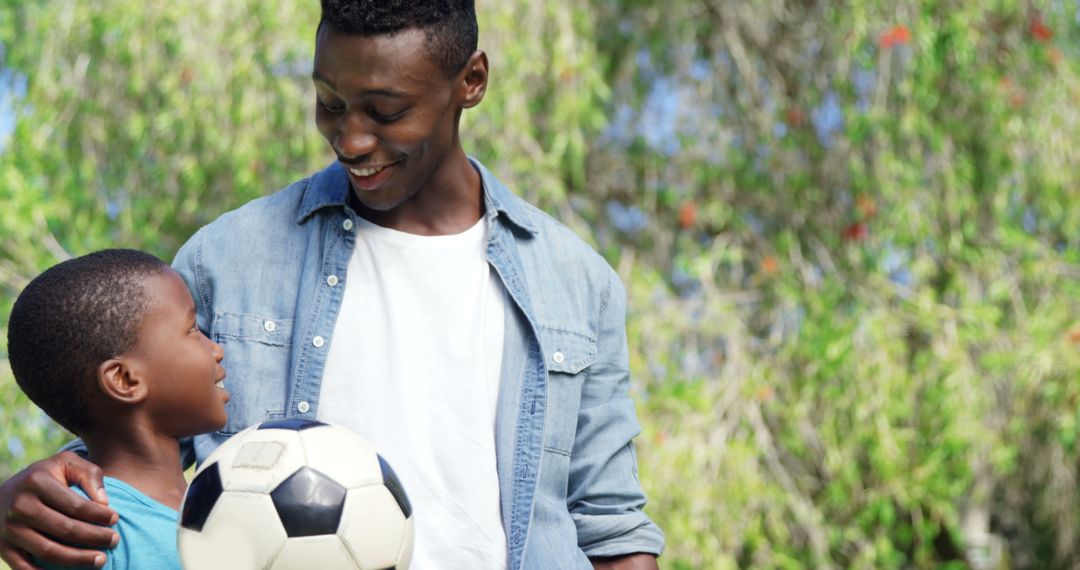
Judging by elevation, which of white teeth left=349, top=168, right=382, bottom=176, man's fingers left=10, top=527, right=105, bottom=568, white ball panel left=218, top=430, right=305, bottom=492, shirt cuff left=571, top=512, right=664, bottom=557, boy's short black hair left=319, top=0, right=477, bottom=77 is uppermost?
boy's short black hair left=319, top=0, right=477, bottom=77

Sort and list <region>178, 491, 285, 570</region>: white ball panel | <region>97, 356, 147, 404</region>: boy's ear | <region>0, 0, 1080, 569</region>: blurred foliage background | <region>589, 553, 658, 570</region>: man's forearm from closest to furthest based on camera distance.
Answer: <region>178, 491, 285, 570</region>: white ball panel → <region>97, 356, 147, 404</region>: boy's ear → <region>589, 553, 658, 570</region>: man's forearm → <region>0, 0, 1080, 569</region>: blurred foliage background

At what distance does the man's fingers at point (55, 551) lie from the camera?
1.94 meters

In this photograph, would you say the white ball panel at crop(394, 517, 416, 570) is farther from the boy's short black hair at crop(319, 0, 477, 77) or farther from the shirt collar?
the boy's short black hair at crop(319, 0, 477, 77)

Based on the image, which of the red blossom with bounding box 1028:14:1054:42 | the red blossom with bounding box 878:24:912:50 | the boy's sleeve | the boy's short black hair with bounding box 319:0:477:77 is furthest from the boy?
the red blossom with bounding box 1028:14:1054:42

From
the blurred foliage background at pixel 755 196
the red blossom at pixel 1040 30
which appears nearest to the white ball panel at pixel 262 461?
the blurred foliage background at pixel 755 196

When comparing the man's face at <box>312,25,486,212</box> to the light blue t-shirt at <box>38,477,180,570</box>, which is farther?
the man's face at <box>312,25,486,212</box>

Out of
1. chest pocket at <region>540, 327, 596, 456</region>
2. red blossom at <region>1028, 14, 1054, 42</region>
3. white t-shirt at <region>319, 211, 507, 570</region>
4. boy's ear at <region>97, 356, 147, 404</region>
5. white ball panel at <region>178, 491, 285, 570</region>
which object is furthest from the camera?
red blossom at <region>1028, 14, 1054, 42</region>

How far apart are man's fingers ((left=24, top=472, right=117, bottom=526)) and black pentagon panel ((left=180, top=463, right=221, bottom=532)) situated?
0.11m

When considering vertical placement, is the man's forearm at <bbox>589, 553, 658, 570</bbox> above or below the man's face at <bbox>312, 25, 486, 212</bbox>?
below

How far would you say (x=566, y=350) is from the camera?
2422 millimetres

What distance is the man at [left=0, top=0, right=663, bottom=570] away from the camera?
225 centimetres

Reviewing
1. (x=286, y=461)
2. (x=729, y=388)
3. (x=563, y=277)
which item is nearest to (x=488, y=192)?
(x=563, y=277)

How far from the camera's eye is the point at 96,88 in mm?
5633

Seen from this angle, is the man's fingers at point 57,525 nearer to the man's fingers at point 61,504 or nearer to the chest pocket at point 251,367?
the man's fingers at point 61,504
